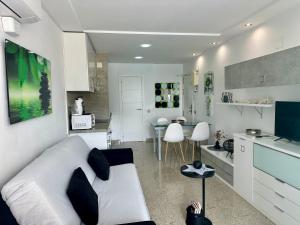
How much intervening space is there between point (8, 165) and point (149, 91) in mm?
5376

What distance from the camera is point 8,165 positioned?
150 centimetres

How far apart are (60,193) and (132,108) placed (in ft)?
17.2

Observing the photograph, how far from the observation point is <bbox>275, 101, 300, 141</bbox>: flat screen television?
230 centimetres

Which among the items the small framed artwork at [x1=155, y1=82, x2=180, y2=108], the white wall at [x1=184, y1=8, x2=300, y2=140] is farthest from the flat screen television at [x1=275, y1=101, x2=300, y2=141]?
the small framed artwork at [x1=155, y1=82, x2=180, y2=108]

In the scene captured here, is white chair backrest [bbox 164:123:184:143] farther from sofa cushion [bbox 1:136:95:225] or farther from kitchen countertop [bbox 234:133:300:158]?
sofa cushion [bbox 1:136:95:225]

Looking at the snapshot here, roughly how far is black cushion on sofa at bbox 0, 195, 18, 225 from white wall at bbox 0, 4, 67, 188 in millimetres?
275

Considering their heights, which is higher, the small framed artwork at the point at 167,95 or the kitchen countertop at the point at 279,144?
the small framed artwork at the point at 167,95

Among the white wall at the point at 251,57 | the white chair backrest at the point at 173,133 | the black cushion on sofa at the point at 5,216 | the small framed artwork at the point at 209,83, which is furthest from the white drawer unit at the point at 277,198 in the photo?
the small framed artwork at the point at 209,83

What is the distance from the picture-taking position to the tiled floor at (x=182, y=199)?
2.39 m

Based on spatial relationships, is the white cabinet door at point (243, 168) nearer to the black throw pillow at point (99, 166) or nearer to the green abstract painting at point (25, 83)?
the black throw pillow at point (99, 166)

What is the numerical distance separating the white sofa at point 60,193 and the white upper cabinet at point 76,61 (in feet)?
3.54

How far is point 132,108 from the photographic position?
6.66m

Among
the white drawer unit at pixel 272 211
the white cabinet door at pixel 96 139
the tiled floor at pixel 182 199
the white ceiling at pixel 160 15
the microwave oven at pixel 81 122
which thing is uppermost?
the white ceiling at pixel 160 15

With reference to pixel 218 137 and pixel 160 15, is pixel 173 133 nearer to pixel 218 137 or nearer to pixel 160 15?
pixel 218 137
